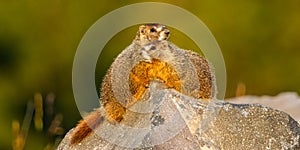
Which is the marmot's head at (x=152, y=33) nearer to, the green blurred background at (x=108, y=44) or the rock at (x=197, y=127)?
the rock at (x=197, y=127)

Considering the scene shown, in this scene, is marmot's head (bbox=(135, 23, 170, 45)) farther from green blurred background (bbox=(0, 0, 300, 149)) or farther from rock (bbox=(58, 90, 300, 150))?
green blurred background (bbox=(0, 0, 300, 149))

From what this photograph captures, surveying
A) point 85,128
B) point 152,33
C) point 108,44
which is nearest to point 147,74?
point 152,33

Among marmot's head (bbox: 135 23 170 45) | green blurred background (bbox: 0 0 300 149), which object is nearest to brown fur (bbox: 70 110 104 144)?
marmot's head (bbox: 135 23 170 45)

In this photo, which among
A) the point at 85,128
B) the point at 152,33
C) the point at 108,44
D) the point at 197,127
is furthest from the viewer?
the point at 108,44

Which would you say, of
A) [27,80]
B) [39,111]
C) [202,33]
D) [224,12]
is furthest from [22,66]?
[202,33]

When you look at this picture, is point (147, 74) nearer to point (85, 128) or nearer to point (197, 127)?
point (197, 127)

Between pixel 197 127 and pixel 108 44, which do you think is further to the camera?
pixel 108 44

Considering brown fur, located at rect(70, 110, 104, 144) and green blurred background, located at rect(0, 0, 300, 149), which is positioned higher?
green blurred background, located at rect(0, 0, 300, 149)
